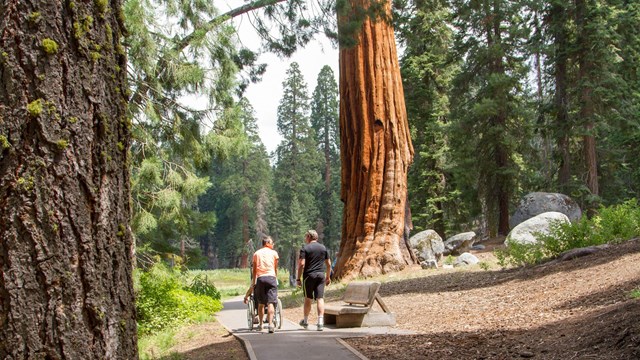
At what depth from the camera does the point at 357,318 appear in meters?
10.6

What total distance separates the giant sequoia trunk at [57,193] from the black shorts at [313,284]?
24.5 feet

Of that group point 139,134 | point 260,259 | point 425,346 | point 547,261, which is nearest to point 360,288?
point 260,259

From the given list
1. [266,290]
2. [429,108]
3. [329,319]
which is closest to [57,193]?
[266,290]

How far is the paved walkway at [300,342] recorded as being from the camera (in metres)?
7.98

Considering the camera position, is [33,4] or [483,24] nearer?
[33,4]

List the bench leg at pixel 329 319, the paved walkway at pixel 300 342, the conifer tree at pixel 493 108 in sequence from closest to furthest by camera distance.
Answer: the paved walkway at pixel 300 342
the bench leg at pixel 329 319
the conifer tree at pixel 493 108

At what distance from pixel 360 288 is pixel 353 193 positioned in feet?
24.4

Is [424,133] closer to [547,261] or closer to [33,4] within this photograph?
[547,261]

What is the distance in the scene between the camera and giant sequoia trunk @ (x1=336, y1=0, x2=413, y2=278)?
17531 mm

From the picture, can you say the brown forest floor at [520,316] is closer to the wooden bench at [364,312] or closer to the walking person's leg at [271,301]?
the wooden bench at [364,312]

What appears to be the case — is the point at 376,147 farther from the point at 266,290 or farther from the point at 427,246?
the point at 266,290

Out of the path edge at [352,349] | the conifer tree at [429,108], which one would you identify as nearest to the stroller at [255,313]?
the path edge at [352,349]

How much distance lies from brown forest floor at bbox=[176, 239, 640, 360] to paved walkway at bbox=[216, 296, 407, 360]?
227 mm

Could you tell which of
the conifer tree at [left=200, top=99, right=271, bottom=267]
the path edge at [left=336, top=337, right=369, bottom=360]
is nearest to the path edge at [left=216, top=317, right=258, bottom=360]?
the path edge at [left=336, top=337, right=369, bottom=360]
